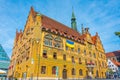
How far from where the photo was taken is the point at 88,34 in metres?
49.5

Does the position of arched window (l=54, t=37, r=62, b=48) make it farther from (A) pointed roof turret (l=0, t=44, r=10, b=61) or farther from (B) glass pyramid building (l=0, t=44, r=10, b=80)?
(A) pointed roof turret (l=0, t=44, r=10, b=61)

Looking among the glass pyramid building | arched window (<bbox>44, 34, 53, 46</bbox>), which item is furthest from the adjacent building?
the glass pyramid building

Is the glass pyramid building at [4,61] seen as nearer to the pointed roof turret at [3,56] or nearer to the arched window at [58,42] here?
the pointed roof turret at [3,56]

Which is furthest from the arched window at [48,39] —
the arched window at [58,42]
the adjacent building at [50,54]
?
the arched window at [58,42]

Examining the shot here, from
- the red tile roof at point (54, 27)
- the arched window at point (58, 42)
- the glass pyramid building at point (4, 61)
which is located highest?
the red tile roof at point (54, 27)

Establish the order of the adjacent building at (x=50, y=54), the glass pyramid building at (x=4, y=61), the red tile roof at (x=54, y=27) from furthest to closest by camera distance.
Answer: the glass pyramid building at (x=4, y=61) < the red tile roof at (x=54, y=27) < the adjacent building at (x=50, y=54)

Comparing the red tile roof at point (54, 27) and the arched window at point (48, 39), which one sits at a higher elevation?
the red tile roof at point (54, 27)

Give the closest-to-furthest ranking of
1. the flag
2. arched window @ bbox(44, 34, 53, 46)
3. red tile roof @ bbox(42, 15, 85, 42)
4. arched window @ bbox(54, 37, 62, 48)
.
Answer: arched window @ bbox(44, 34, 53, 46)
arched window @ bbox(54, 37, 62, 48)
red tile roof @ bbox(42, 15, 85, 42)
the flag

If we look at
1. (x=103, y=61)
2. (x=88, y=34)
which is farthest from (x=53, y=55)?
(x=103, y=61)

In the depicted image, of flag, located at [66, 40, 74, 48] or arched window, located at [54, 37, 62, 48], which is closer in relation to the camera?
arched window, located at [54, 37, 62, 48]

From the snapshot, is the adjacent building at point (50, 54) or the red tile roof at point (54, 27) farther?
the red tile roof at point (54, 27)

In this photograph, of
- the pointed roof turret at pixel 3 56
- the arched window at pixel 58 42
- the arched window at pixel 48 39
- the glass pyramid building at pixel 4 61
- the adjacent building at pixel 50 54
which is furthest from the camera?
the pointed roof turret at pixel 3 56

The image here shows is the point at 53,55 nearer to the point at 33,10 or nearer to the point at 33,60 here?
the point at 33,60

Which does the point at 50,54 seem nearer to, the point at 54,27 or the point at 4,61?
the point at 54,27
